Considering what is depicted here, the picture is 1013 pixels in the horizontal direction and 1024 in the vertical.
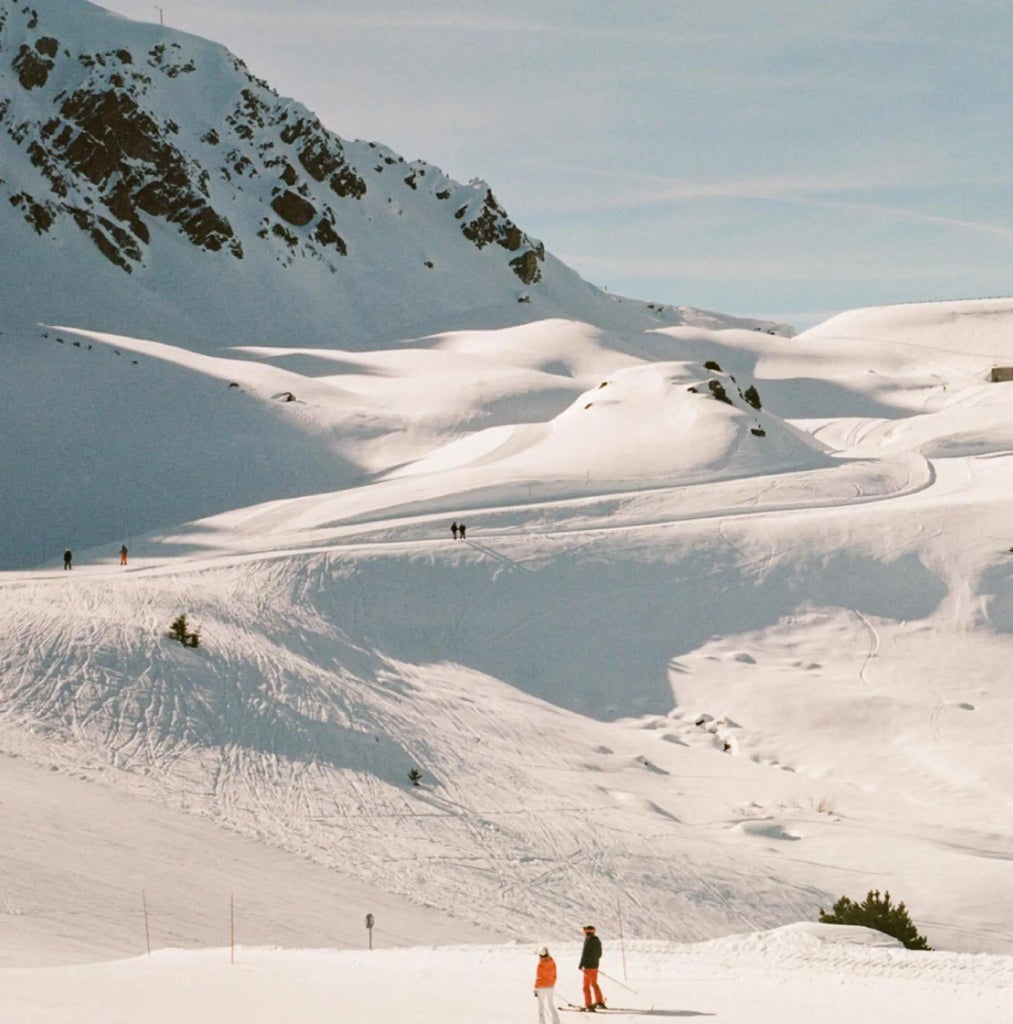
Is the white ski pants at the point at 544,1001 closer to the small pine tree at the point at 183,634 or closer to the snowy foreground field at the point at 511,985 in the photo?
the snowy foreground field at the point at 511,985

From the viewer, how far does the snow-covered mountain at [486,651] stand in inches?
810

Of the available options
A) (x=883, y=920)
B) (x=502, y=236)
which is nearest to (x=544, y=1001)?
(x=883, y=920)

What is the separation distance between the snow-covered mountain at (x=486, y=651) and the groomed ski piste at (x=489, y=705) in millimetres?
132

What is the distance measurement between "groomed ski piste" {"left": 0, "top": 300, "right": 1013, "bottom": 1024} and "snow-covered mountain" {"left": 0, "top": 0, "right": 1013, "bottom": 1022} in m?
0.13

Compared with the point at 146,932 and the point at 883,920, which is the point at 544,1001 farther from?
the point at 883,920

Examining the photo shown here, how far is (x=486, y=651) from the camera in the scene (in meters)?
37.3

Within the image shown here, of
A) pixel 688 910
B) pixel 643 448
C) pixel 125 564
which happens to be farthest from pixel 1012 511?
pixel 125 564

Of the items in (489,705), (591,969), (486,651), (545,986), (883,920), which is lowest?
(883,920)

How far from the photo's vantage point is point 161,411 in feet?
206

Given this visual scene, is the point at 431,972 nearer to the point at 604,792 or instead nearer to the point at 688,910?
the point at 688,910

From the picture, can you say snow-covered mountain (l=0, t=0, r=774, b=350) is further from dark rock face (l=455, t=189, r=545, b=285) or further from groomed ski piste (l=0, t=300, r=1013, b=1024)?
groomed ski piste (l=0, t=300, r=1013, b=1024)

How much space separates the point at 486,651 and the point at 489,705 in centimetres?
549

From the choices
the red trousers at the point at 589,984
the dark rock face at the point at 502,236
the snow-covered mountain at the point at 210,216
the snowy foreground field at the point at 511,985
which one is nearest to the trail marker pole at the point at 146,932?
the snowy foreground field at the point at 511,985

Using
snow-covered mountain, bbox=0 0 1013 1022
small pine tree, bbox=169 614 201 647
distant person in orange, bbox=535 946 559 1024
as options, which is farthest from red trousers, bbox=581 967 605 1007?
small pine tree, bbox=169 614 201 647
